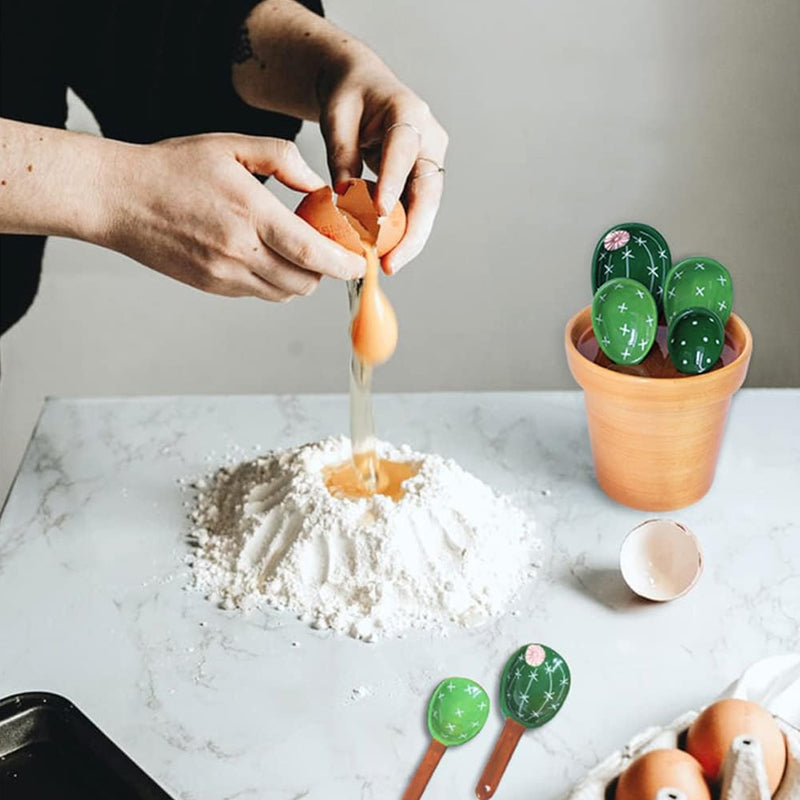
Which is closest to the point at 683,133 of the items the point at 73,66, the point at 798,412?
the point at 798,412

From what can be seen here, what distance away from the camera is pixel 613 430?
1.28 m

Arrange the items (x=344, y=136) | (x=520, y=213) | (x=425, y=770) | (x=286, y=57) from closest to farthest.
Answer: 1. (x=425, y=770)
2. (x=344, y=136)
3. (x=286, y=57)
4. (x=520, y=213)

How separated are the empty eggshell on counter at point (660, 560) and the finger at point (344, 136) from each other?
50cm

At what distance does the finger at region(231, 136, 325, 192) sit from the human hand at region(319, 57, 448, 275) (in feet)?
0.22

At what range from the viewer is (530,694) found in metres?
1.01

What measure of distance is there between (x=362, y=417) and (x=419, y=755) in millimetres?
385

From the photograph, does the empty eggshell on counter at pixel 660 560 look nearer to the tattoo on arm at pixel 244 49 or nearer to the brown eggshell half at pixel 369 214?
the brown eggshell half at pixel 369 214

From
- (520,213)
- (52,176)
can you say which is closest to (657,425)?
(52,176)

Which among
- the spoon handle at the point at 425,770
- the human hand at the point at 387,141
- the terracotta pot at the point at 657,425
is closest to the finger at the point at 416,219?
the human hand at the point at 387,141

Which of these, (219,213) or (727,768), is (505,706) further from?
(219,213)

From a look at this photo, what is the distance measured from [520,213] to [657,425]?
135 centimetres

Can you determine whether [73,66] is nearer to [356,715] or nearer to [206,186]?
[206,186]

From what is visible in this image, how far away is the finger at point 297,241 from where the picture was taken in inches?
43.4

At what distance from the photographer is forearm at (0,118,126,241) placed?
112 cm
